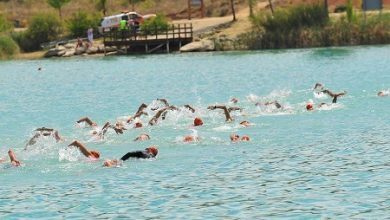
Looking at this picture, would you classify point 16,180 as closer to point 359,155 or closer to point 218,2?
point 359,155

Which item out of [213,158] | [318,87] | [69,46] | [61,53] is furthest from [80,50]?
[213,158]

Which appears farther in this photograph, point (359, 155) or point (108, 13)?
point (108, 13)

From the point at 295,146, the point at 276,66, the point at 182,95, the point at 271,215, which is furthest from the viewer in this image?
the point at 276,66

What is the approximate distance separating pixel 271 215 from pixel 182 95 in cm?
3050

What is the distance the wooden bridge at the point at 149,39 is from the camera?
298 feet

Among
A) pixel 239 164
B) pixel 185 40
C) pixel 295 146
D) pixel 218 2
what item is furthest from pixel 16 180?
pixel 218 2

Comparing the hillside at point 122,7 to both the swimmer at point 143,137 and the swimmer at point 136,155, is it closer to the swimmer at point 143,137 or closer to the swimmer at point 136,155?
the swimmer at point 143,137

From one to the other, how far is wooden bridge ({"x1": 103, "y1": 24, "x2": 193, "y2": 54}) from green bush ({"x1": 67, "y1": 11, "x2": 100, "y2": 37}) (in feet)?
22.3

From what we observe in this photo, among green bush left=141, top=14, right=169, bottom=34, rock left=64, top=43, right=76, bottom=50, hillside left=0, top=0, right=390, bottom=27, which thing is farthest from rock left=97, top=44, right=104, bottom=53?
hillside left=0, top=0, right=390, bottom=27

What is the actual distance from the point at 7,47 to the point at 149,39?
15587mm

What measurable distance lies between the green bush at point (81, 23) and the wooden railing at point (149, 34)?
19.8 ft

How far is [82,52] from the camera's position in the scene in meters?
93.8

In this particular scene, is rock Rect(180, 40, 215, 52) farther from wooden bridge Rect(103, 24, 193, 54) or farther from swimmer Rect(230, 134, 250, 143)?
→ swimmer Rect(230, 134, 250, 143)

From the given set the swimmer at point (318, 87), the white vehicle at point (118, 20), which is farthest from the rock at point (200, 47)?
the swimmer at point (318, 87)
